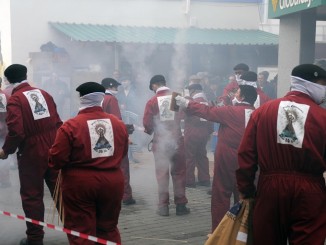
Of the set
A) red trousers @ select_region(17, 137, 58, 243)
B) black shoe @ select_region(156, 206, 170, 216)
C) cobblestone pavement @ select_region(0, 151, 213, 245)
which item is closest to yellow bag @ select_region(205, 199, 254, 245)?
cobblestone pavement @ select_region(0, 151, 213, 245)

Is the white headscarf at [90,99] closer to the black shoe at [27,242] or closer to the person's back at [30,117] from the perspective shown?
the person's back at [30,117]

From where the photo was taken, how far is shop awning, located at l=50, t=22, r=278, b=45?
1505cm

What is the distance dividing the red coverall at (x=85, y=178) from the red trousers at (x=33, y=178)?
3.54 feet

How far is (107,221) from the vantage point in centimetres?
462

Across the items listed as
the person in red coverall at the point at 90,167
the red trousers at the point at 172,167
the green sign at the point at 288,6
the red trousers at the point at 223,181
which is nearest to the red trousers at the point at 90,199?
the person in red coverall at the point at 90,167

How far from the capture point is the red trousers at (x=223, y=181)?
590 centimetres

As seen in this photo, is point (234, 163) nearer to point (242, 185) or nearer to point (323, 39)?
point (242, 185)

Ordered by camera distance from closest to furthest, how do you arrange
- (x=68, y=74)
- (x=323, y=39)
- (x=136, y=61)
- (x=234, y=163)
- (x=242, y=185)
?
1. (x=242, y=185)
2. (x=234, y=163)
3. (x=68, y=74)
4. (x=136, y=61)
5. (x=323, y=39)

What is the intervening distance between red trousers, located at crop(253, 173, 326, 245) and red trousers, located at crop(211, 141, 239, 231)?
2010 mm

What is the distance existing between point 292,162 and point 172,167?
3603 millimetres

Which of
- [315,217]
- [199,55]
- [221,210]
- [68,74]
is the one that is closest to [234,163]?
[221,210]

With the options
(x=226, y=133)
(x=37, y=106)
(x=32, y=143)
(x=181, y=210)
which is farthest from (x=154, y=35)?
(x=32, y=143)

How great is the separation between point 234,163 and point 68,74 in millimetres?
9368

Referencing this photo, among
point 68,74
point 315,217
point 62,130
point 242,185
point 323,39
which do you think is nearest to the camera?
point 315,217
